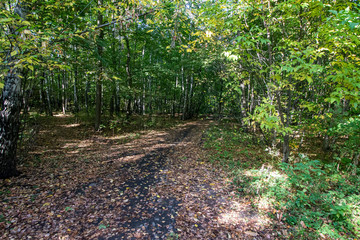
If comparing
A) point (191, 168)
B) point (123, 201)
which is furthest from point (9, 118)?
point (191, 168)

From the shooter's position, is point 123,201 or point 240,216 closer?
point 240,216

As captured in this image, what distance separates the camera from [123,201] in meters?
4.59

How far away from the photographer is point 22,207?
3967mm

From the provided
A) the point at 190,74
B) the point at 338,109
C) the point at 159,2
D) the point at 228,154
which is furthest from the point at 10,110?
the point at 190,74

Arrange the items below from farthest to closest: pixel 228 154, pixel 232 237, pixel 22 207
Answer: pixel 228 154
pixel 22 207
pixel 232 237

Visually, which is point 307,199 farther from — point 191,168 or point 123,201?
point 123,201

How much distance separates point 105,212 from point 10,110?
3992 millimetres

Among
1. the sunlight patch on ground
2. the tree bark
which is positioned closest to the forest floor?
the sunlight patch on ground

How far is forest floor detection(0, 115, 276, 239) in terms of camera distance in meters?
3.53

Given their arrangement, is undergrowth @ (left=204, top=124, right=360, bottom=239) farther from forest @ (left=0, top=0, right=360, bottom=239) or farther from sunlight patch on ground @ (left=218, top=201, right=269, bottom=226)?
sunlight patch on ground @ (left=218, top=201, right=269, bottom=226)

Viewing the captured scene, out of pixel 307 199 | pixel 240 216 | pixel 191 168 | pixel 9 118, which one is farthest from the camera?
pixel 191 168

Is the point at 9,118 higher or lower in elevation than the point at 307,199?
higher

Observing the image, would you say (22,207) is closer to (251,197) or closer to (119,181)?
(119,181)

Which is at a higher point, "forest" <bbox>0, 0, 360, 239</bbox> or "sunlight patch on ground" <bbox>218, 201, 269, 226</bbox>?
"forest" <bbox>0, 0, 360, 239</bbox>
